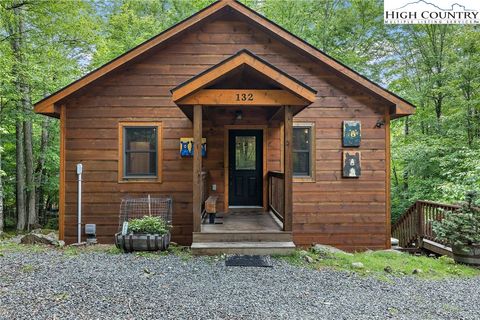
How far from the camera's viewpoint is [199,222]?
5441 millimetres

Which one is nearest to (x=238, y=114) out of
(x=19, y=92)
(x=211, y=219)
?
(x=211, y=219)

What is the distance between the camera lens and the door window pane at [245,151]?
781 centimetres

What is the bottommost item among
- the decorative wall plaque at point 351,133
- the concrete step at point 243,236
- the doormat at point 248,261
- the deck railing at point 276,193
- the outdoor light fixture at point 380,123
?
the doormat at point 248,261

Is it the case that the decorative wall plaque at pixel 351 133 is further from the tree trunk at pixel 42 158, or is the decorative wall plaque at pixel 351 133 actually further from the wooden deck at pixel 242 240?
the tree trunk at pixel 42 158

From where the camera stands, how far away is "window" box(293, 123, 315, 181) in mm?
7113

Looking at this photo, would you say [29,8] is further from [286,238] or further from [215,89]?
[286,238]

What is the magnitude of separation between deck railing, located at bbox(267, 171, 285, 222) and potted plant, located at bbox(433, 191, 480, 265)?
9.84 ft

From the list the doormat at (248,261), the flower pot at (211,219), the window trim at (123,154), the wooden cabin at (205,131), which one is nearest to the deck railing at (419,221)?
the wooden cabin at (205,131)

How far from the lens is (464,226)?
213 inches

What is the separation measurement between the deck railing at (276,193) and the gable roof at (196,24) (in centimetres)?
287

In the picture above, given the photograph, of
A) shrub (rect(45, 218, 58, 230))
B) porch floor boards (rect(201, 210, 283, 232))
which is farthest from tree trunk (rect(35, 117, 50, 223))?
porch floor boards (rect(201, 210, 283, 232))

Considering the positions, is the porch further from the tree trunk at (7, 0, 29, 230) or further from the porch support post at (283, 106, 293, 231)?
the tree trunk at (7, 0, 29, 230)

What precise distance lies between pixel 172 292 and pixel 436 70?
14.0 metres

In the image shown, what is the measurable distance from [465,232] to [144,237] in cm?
582
